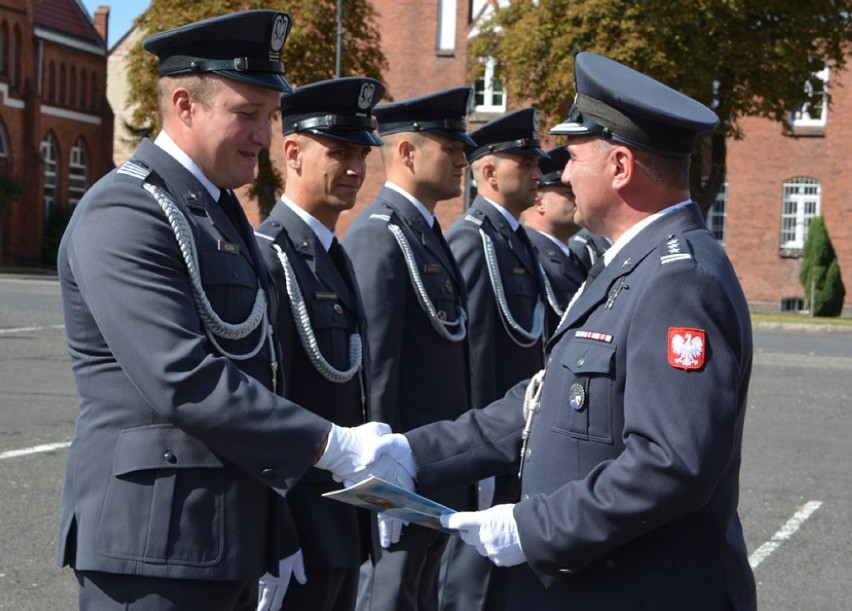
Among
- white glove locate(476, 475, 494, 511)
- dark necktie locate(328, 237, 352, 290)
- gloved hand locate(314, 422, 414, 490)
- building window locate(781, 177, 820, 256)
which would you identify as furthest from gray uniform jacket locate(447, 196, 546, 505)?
building window locate(781, 177, 820, 256)

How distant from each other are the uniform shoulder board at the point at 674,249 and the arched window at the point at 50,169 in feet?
180

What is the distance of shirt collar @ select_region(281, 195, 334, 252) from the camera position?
5043 millimetres

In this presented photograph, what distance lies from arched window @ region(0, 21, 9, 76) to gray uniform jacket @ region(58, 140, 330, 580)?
52321 millimetres

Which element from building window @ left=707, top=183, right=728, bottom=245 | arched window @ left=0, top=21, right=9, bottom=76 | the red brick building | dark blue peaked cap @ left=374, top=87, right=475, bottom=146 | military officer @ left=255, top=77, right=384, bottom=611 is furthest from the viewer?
the red brick building

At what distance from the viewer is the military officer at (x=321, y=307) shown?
449 centimetres

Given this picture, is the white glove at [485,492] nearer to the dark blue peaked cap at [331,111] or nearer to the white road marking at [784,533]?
the dark blue peaked cap at [331,111]

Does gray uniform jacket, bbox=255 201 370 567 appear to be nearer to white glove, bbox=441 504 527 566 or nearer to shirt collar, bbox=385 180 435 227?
shirt collar, bbox=385 180 435 227

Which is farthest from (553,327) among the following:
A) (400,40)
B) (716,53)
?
(400,40)

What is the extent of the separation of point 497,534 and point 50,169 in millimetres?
55833

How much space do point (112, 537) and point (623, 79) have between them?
1740 mm

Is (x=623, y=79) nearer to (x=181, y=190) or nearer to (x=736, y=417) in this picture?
(x=736, y=417)

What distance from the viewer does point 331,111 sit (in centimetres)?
527

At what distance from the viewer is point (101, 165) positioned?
59875 mm

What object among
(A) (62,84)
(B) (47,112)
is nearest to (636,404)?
(B) (47,112)
